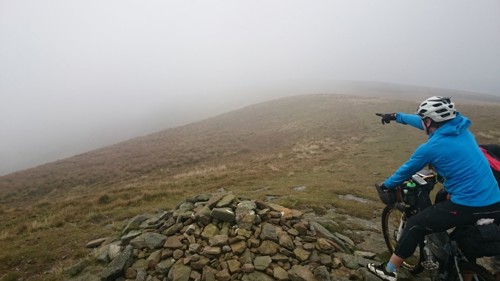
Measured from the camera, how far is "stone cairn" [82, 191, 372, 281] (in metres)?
6.45

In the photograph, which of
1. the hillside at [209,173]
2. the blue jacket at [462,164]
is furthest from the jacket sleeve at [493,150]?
the hillside at [209,173]

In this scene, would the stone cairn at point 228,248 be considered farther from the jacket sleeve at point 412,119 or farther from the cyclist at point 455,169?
the jacket sleeve at point 412,119

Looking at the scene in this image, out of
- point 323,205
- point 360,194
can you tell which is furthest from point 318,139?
point 323,205

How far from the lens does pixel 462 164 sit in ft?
16.3

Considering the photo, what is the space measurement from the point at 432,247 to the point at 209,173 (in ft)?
67.2

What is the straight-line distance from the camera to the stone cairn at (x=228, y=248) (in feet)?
21.2

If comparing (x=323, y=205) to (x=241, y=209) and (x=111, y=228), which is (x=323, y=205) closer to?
(x=241, y=209)

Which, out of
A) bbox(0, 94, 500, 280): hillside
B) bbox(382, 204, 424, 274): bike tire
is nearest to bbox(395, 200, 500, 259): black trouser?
bbox(382, 204, 424, 274): bike tire

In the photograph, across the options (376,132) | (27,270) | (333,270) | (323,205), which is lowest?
(376,132)

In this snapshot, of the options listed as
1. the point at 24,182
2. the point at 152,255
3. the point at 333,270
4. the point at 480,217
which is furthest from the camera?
the point at 24,182

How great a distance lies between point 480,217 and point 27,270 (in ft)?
39.6

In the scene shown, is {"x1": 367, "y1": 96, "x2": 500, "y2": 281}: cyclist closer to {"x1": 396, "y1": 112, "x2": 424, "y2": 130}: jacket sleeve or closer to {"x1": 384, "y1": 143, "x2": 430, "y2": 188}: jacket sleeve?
{"x1": 384, "y1": 143, "x2": 430, "y2": 188}: jacket sleeve

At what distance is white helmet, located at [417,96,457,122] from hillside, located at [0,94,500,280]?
7121mm

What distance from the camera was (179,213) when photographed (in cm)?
886
